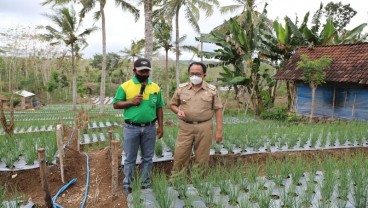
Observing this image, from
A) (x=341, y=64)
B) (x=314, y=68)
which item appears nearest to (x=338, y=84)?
(x=341, y=64)

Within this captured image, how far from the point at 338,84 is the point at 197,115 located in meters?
10.9

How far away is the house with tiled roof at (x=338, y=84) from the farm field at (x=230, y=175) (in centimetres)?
602

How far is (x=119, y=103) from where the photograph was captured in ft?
11.7

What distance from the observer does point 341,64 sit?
12648mm

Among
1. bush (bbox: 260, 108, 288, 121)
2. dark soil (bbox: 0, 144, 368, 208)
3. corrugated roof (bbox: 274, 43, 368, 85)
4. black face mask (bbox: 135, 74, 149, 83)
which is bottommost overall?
bush (bbox: 260, 108, 288, 121)

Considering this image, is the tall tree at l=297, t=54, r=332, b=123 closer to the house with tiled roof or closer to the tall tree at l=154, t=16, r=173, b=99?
the house with tiled roof

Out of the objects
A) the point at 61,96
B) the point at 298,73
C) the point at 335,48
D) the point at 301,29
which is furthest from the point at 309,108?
the point at 61,96

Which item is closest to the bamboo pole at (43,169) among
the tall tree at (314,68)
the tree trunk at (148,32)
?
the tree trunk at (148,32)

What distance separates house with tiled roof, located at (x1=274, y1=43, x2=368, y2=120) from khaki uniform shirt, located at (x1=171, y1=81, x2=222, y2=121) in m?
9.35

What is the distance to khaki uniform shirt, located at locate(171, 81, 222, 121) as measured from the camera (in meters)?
3.96

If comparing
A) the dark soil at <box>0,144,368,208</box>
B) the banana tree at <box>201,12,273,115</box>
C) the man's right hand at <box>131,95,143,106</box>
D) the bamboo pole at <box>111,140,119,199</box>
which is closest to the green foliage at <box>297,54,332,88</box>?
the banana tree at <box>201,12,273,115</box>

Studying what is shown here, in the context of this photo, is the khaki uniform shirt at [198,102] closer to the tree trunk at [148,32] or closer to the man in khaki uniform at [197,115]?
the man in khaki uniform at [197,115]

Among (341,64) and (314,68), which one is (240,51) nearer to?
(314,68)

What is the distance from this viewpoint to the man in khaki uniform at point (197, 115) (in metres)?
3.96
